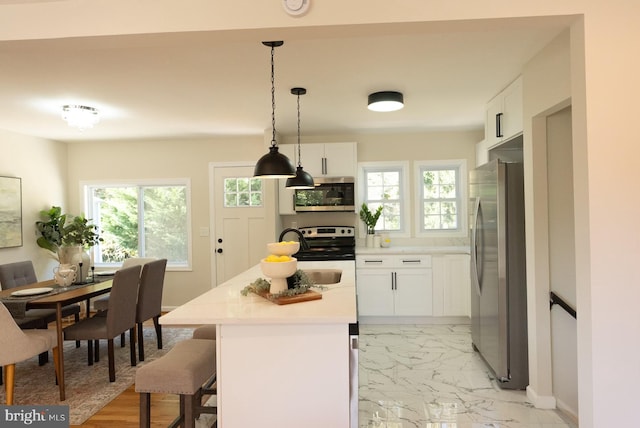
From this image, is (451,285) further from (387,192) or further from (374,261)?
(387,192)

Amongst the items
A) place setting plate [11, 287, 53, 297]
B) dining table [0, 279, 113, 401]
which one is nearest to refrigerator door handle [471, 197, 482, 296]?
dining table [0, 279, 113, 401]

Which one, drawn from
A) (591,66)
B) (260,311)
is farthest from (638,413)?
(260,311)

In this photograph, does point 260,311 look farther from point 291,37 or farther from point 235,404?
point 291,37

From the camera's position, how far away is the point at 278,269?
2057 millimetres

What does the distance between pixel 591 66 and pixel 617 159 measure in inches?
16.0

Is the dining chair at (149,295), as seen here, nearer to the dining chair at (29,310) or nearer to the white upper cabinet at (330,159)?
the dining chair at (29,310)

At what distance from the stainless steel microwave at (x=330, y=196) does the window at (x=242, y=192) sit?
79 centimetres

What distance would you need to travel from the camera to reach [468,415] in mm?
2633

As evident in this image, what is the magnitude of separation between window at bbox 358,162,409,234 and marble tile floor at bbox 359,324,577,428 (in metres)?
1.59

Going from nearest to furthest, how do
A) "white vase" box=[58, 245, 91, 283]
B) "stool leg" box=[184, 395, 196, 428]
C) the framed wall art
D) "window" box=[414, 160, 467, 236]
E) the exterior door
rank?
"stool leg" box=[184, 395, 196, 428] → "white vase" box=[58, 245, 91, 283] → the framed wall art → "window" box=[414, 160, 467, 236] → the exterior door

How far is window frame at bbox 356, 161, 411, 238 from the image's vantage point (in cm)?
525

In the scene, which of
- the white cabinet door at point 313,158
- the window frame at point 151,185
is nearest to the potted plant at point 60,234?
the window frame at point 151,185

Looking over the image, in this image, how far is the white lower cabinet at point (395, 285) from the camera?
4660 millimetres

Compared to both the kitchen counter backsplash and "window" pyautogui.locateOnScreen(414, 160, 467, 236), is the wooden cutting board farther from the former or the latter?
"window" pyautogui.locateOnScreen(414, 160, 467, 236)
